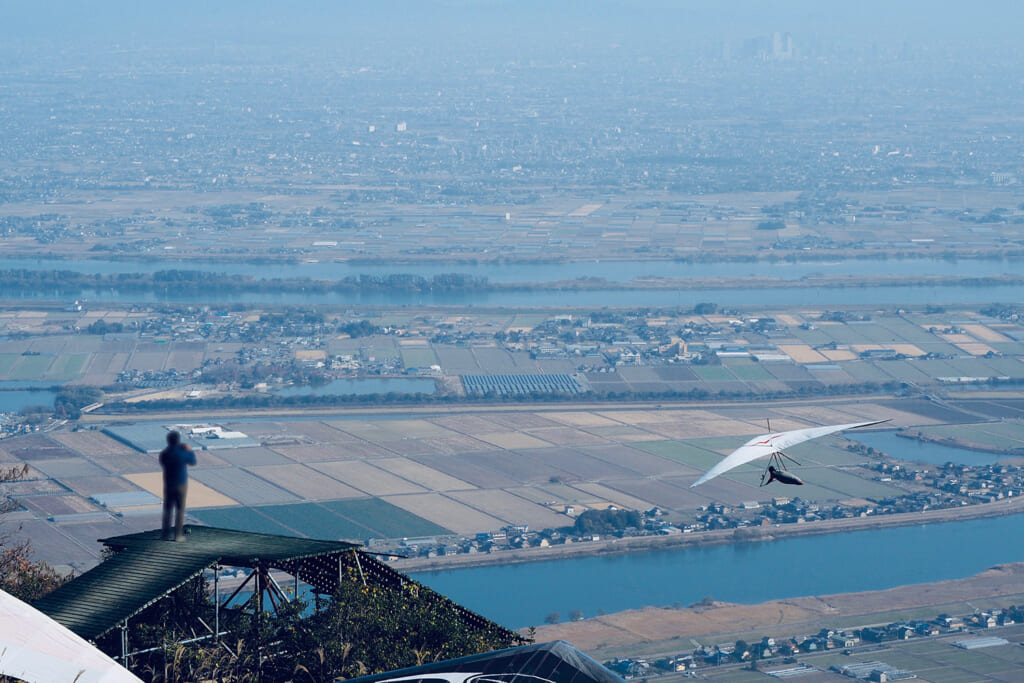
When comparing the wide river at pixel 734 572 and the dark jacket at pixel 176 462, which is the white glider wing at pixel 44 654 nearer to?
the dark jacket at pixel 176 462

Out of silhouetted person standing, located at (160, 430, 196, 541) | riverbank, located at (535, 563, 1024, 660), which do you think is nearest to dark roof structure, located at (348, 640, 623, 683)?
silhouetted person standing, located at (160, 430, 196, 541)

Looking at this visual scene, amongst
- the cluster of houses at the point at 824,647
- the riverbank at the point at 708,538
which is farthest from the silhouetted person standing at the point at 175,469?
the riverbank at the point at 708,538

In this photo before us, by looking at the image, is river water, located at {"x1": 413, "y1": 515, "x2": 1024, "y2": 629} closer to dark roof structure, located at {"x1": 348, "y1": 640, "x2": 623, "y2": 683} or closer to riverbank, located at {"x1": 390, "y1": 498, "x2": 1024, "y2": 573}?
riverbank, located at {"x1": 390, "y1": 498, "x2": 1024, "y2": 573}

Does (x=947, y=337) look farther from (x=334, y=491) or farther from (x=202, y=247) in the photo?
(x=202, y=247)

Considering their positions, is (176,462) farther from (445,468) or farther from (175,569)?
(445,468)

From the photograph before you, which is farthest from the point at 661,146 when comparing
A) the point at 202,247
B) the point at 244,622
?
the point at 244,622

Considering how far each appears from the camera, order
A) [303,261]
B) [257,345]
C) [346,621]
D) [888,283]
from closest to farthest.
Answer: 1. [346,621]
2. [257,345]
3. [888,283]
4. [303,261]

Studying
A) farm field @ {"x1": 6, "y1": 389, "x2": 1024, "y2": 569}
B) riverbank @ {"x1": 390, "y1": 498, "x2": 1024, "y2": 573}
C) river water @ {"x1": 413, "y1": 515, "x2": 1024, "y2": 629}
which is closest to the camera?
river water @ {"x1": 413, "y1": 515, "x2": 1024, "y2": 629}
